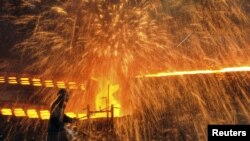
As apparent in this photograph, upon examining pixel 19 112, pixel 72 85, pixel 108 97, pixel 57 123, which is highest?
pixel 72 85

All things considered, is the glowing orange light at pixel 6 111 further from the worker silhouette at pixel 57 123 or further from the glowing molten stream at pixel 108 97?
the worker silhouette at pixel 57 123

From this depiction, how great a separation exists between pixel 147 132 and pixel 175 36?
3776 mm

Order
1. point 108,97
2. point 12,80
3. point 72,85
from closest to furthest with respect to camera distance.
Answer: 1. point 12,80
2. point 72,85
3. point 108,97

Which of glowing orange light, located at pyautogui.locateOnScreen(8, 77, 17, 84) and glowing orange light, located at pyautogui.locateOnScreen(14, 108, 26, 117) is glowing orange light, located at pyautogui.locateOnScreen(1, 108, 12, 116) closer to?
glowing orange light, located at pyautogui.locateOnScreen(14, 108, 26, 117)

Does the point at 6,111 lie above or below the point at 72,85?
below

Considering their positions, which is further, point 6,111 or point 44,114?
point 44,114

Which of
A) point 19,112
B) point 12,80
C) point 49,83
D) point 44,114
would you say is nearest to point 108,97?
point 49,83

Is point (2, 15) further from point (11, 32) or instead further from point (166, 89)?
point (166, 89)

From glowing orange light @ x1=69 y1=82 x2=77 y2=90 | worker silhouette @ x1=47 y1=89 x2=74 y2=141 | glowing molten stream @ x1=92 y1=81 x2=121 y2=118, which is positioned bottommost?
worker silhouette @ x1=47 y1=89 x2=74 y2=141

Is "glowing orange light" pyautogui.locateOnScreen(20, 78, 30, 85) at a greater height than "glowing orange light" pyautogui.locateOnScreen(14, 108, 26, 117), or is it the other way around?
"glowing orange light" pyautogui.locateOnScreen(20, 78, 30, 85)

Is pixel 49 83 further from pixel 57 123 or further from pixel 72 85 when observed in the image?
pixel 57 123

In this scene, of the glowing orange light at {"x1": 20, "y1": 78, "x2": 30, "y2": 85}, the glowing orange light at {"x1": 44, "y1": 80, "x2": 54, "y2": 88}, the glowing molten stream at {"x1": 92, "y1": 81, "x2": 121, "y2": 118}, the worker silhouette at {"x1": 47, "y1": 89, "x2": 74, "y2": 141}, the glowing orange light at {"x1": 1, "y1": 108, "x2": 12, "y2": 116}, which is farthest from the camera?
the glowing molten stream at {"x1": 92, "y1": 81, "x2": 121, "y2": 118}

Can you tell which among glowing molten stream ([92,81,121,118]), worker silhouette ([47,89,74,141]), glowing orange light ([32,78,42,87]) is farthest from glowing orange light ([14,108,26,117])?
worker silhouette ([47,89,74,141])

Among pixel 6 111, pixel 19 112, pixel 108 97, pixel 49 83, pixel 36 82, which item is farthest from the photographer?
pixel 108 97
